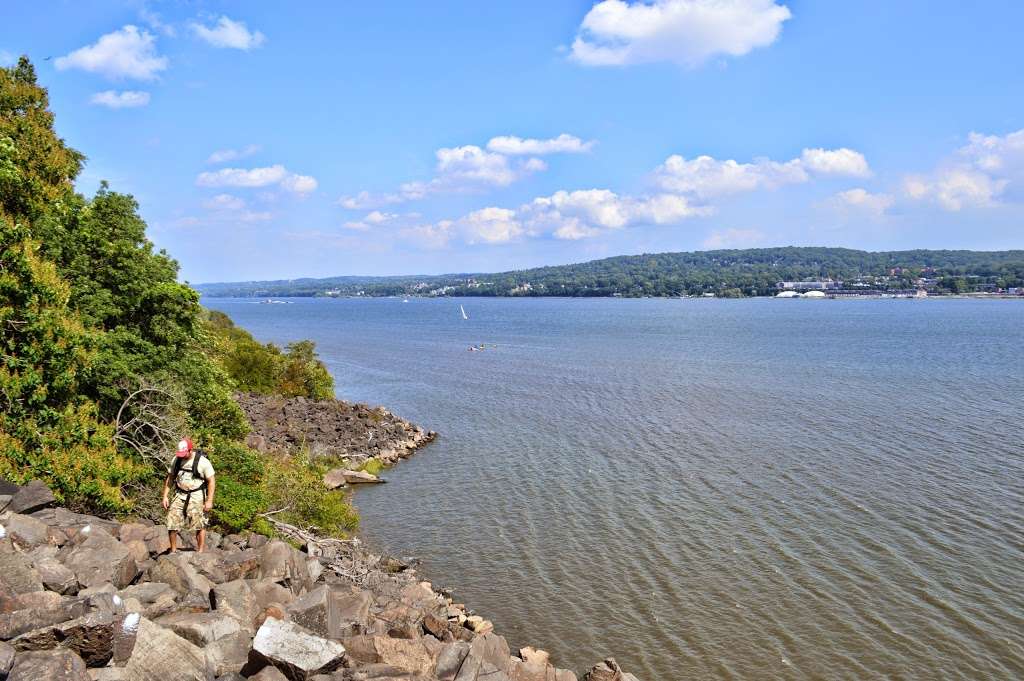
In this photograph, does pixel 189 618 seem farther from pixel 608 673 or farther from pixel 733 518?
pixel 733 518

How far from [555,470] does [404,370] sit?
Answer: 47147 mm

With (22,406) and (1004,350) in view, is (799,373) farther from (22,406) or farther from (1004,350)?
(22,406)

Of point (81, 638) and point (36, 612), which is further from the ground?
point (36, 612)

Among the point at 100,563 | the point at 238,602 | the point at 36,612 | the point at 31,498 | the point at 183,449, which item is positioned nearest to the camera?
the point at 36,612

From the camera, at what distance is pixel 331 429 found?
1630 inches

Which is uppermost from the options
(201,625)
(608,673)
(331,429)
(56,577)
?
(56,577)

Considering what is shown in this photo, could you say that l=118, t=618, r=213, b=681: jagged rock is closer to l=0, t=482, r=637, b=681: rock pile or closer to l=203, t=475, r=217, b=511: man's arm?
l=0, t=482, r=637, b=681: rock pile

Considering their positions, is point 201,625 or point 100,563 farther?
point 100,563

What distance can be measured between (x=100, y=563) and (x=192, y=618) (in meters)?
2.66

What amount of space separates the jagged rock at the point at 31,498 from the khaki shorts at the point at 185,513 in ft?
7.68

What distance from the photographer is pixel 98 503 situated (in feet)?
52.6

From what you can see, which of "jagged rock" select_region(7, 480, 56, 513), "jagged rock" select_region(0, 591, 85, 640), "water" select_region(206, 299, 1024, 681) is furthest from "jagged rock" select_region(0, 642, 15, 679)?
"water" select_region(206, 299, 1024, 681)

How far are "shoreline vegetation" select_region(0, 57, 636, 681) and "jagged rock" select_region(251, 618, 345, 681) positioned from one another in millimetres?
26

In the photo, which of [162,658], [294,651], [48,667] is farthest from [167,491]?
[48,667]
